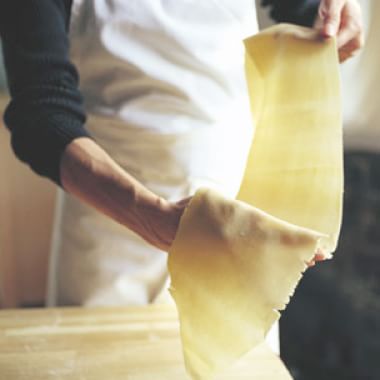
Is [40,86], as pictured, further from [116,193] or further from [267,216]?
[267,216]

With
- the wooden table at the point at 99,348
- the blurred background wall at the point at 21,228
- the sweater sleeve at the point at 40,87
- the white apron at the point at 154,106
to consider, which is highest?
the sweater sleeve at the point at 40,87

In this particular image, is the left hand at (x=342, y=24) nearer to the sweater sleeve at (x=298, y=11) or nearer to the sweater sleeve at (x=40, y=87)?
the sweater sleeve at (x=298, y=11)

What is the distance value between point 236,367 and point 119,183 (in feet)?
0.83

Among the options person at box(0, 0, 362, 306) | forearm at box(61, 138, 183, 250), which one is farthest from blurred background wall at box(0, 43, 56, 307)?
forearm at box(61, 138, 183, 250)

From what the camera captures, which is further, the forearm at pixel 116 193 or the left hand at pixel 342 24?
the left hand at pixel 342 24

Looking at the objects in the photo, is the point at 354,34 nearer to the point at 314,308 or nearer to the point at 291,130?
the point at 291,130

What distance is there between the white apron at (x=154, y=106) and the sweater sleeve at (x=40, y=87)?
144mm

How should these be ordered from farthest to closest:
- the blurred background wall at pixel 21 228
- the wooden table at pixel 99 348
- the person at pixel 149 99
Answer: the blurred background wall at pixel 21 228 → the person at pixel 149 99 → the wooden table at pixel 99 348

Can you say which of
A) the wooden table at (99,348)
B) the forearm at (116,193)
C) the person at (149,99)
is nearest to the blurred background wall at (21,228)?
the person at (149,99)

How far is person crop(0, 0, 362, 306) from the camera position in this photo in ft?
2.38

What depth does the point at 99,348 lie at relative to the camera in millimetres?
630

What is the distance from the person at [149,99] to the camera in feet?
2.38

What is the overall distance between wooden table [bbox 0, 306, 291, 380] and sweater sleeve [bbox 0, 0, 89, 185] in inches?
7.8

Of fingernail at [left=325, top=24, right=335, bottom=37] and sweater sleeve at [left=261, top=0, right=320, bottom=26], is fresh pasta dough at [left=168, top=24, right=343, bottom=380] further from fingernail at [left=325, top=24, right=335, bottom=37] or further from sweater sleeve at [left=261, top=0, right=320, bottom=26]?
sweater sleeve at [left=261, top=0, right=320, bottom=26]
